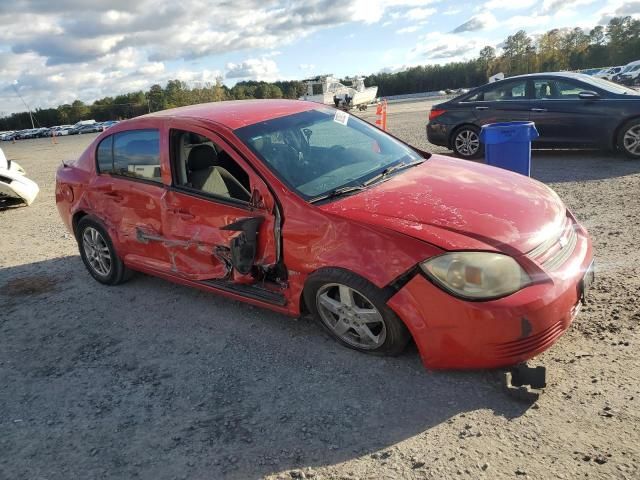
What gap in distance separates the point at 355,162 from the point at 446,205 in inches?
37.1

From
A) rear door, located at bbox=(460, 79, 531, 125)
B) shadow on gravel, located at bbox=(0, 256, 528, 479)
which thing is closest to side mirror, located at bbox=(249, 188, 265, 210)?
shadow on gravel, located at bbox=(0, 256, 528, 479)

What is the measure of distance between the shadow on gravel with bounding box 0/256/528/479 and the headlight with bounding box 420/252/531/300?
571 mm

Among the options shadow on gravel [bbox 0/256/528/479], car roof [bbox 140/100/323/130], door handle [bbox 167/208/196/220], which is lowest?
shadow on gravel [bbox 0/256/528/479]

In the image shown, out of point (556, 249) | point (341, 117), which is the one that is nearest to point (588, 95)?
point (341, 117)

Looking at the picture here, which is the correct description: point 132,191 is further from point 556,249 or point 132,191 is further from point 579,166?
point 579,166

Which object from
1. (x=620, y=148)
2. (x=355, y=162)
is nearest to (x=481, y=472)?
(x=355, y=162)

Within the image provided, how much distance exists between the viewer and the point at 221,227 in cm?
381

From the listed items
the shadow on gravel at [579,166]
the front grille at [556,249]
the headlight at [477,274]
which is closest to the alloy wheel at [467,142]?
the shadow on gravel at [579,166]

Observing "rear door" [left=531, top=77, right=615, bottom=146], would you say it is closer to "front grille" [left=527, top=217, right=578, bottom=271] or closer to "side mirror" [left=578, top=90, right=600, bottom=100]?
"side mirror" [left=578, top=90, right=600, bottom=100]

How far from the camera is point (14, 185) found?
379 inches

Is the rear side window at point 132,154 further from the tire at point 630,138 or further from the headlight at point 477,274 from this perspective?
the tire at point 630,138

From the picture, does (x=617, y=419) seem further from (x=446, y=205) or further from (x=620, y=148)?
(x=620, y=148)

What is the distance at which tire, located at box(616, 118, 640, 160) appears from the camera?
8344 mm

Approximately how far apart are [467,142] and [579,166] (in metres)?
2.10
